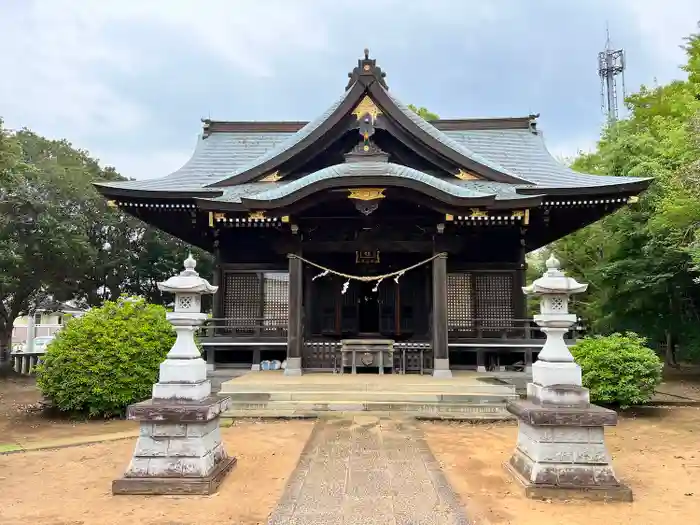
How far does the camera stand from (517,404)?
5609 mm

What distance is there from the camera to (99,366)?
9.15 metres

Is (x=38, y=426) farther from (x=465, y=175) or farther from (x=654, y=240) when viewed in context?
(x=654, y=240)

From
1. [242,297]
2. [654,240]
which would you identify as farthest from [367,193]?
[654,240]

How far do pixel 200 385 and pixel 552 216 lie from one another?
34.4ft

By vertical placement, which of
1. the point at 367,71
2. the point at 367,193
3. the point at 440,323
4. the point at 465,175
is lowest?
the point at 440,323

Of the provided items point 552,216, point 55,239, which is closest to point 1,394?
point 55,239

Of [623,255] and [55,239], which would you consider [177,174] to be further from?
[623,255]

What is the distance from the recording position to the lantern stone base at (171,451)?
16.6 feet

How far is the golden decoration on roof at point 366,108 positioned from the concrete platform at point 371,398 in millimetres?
6743

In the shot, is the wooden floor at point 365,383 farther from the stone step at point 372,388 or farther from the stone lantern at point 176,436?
the stone lantern at point 176,436

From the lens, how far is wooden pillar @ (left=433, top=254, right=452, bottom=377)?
1095 centimetres

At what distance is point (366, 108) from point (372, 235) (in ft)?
11.1

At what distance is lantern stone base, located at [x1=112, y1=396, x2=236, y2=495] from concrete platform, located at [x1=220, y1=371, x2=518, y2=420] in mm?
3722

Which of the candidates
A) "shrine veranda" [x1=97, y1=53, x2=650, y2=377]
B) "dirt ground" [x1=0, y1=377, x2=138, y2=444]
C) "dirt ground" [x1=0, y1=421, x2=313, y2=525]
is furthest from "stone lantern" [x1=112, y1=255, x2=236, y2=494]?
"shrine veranda" [x1=97, y1=53, x2=650, y2=377]
